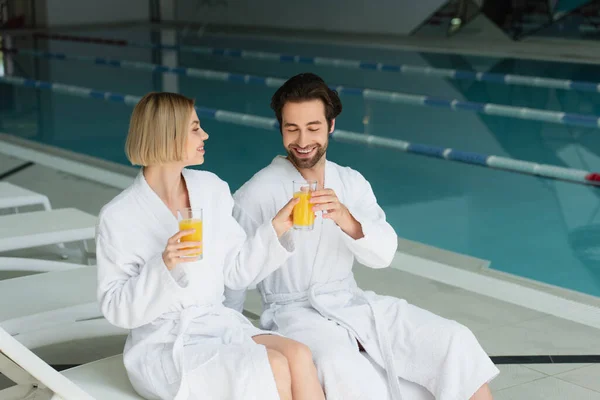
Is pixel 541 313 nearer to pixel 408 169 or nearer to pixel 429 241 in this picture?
pixel 429 241

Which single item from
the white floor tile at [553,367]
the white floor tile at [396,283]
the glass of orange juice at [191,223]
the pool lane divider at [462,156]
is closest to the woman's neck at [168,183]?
the glass of orange juice at [191,223]

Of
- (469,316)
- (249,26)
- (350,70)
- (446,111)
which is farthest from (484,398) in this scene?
(249,26)

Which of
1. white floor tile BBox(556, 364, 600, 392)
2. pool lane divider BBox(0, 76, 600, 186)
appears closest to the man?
white floor tile BBox(556, 364, 600, 392)

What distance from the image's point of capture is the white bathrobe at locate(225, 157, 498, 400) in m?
2.44

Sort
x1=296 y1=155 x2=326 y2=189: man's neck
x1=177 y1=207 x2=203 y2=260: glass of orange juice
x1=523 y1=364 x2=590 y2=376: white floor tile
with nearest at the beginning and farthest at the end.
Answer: x1=177 y1=207 x2=203 y2=260: glass of orange juice < x1=296 y1=155 x2=326 y2=189: man's neck < x1=523 y1=364 x2=590 y2=376: white floor tile

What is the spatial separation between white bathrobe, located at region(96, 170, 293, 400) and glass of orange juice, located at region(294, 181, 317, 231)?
98 millimetres

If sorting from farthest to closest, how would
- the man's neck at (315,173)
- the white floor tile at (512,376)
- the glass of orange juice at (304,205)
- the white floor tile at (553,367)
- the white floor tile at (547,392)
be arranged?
the white floor tile at (553,367), the white floor tile at (512,376), the white floor tile at (547,392), the man's neck at (315,173), the glass of orange juice at (304,205)

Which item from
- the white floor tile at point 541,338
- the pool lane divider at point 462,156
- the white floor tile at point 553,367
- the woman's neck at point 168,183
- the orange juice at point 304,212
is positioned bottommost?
the white floor tile at point 553,367

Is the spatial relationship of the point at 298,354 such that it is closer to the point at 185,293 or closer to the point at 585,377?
the point at 185,293

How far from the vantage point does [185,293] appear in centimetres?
232

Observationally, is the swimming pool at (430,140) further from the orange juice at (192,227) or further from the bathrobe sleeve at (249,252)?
the orange juice at (192,227)

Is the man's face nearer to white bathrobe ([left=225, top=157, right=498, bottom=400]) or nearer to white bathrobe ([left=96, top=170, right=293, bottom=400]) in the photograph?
white bathrobe ([left=225, top=157, right=498, bottom=400])

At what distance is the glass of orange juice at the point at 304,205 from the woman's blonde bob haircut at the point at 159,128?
303mm

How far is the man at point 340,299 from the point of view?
8.02ft
